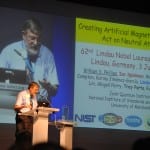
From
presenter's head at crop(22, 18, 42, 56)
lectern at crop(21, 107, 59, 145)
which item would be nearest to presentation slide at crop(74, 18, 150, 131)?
presenter's head at crop(22, 18, 42, 56)

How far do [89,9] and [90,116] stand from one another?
4.88 feet

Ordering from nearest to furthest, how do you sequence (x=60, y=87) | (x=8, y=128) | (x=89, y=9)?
(x=8, y=128), (x=60, y=87), (x=89, y=9)

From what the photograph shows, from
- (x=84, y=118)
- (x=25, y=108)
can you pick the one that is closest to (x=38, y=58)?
(x=84, y=118)

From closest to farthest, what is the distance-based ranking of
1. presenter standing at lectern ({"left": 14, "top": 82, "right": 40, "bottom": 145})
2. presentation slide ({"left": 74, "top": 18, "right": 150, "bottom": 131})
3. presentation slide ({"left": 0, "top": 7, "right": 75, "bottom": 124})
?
1. presenter standing at lectern ({"left": 14, "top": 82, "right": 40, "bottom": 145})
2. presentation slide ({"left": 0, "top": 7, "right": 75, "bottom": 124})
3. presentation slide ({"left": 74, "top": 18, "right": 150, "bottom": 131})

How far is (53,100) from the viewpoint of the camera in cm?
586

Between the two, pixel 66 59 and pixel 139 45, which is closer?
pixel 66 59

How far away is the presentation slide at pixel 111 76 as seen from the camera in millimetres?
6012

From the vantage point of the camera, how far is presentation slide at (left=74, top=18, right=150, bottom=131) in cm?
601

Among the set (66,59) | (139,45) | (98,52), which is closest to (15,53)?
(66,59)

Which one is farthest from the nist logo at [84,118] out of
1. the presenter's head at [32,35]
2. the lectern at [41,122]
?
the lectern at [41,122]

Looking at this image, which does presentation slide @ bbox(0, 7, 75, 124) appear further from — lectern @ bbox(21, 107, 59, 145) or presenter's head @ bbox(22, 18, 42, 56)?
lectern @ bbox(21, 107, 59, 145)

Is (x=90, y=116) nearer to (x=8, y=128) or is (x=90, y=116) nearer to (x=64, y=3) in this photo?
(x=8, y=128)

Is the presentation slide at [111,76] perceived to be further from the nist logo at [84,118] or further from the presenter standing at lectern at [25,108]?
the presenter standing at lectern at [25,108]

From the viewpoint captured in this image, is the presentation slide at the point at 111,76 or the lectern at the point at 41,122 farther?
the presentation slide at the point at 111,76
